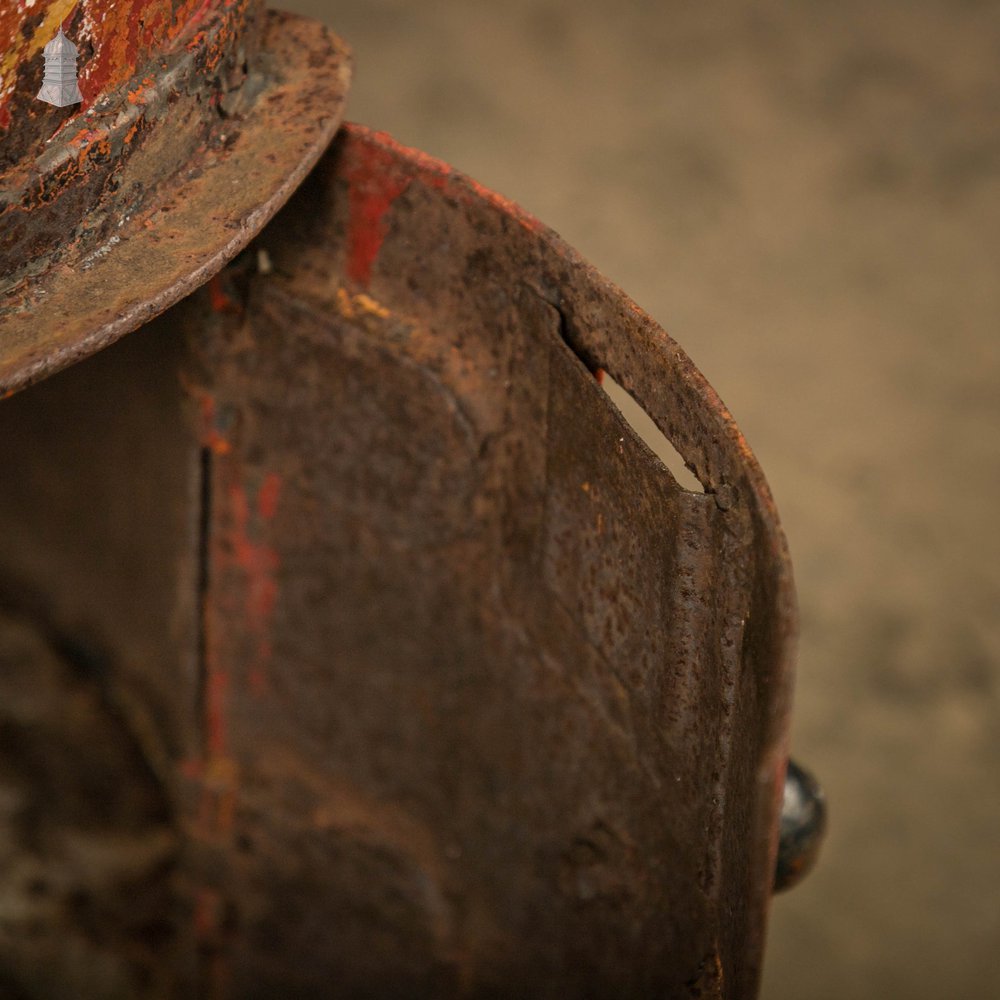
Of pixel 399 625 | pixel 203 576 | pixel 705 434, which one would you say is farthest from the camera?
pixel 203 576

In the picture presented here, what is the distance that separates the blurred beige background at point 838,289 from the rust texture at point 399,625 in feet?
2.69

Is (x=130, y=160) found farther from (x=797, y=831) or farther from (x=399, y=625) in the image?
(x=797, y=831)

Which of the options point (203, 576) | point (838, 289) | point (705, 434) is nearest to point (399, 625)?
point (203, 576)

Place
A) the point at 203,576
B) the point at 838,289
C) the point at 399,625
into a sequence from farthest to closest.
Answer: the point at 838,289, the point at 203,576, the point at 399,625

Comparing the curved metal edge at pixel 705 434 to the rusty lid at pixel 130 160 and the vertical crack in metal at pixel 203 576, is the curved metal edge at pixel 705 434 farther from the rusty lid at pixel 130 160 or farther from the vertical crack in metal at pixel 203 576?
the vertical crack in metal at pixel 203 576

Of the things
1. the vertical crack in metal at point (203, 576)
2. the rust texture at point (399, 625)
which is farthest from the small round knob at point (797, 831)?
the vertical crack in metal at point (203, 576)

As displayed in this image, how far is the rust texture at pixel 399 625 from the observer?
1.26 m

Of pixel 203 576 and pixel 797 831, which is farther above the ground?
pixel 203 576

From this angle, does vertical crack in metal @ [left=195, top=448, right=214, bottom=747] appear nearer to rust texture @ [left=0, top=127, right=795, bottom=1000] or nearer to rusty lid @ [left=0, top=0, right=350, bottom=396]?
rust texture @ [left=0, top=127, right=795, bottom=1000]

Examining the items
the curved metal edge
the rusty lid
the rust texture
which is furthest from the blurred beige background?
the rusty lid

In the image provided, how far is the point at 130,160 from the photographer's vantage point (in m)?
1.19

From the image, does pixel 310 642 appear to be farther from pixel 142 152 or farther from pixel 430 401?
pixel 142 152

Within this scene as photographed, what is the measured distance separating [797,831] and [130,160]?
3.06ft

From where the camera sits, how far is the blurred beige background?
242cm
